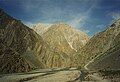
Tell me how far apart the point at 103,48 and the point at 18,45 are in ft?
189

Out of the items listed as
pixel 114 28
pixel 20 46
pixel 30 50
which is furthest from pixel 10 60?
pixel 114 28

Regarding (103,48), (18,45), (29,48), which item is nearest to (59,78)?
(103,48)

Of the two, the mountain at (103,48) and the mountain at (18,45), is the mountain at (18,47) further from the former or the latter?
the mountain at (103,48)

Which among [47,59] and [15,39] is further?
[47,59]

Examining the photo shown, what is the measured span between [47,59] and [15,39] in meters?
48.2

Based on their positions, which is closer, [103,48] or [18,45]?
[103,48]

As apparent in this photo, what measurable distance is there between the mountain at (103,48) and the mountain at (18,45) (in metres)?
35.3

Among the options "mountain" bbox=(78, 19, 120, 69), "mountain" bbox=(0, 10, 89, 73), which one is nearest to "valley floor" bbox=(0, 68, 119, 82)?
"mountain" bbox=(78, 19, 120, 69)

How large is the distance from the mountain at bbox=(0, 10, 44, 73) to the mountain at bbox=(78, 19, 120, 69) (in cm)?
3531

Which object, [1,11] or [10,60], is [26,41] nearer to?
[1,11]

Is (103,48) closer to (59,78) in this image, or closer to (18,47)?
(18,47)

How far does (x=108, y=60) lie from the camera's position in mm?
99812

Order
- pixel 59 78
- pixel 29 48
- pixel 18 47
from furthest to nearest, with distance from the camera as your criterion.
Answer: pixel 29 48 → pixel 18 47 → pixel 59 78

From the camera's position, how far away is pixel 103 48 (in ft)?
471
